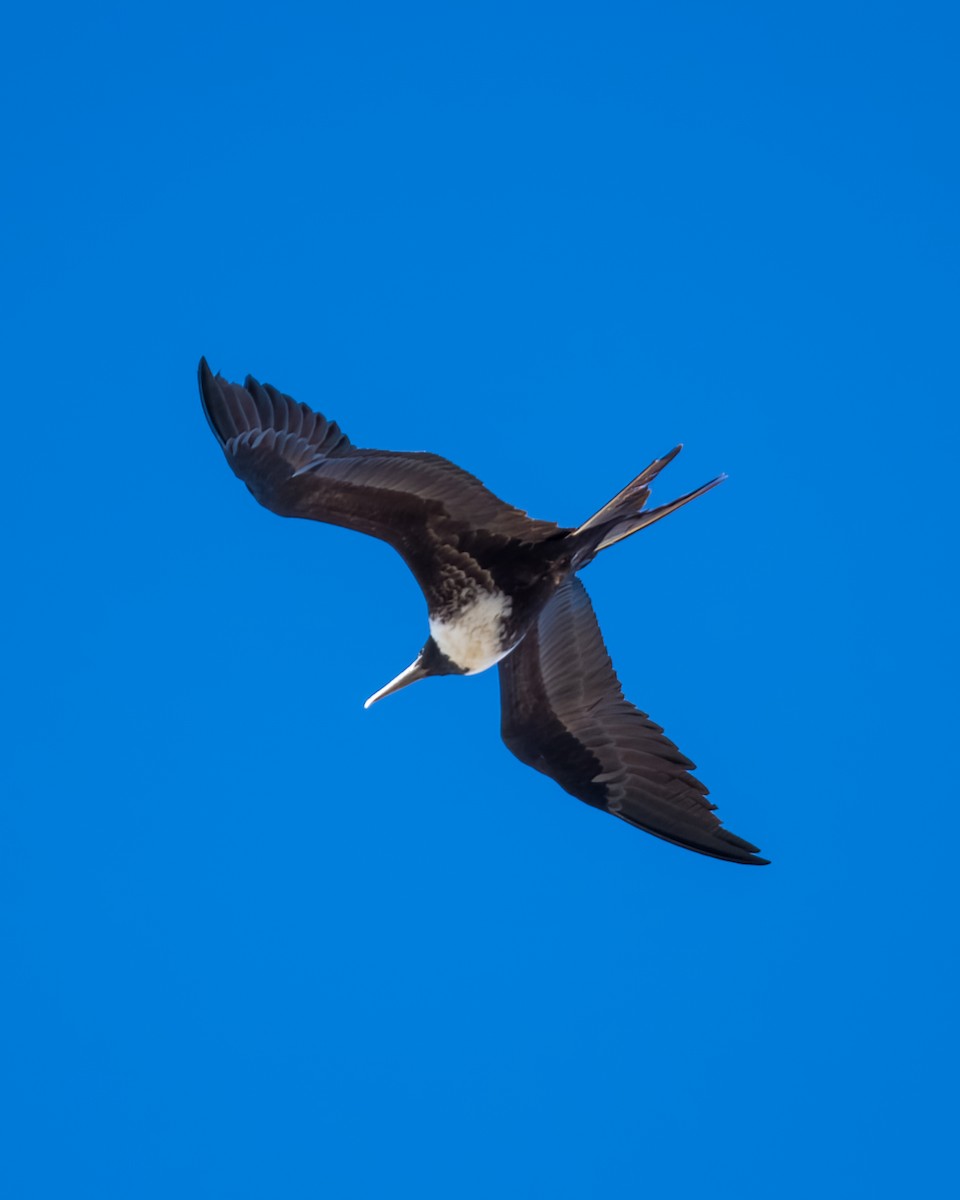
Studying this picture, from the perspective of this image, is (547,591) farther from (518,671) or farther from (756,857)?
(756,857)

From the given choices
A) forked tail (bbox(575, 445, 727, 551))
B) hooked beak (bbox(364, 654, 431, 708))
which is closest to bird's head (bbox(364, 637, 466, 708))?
hooked beak (bbox(364, 654, 431, 708))

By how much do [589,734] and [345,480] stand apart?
5.66 ft

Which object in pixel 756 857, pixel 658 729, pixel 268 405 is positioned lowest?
pixel 756 857

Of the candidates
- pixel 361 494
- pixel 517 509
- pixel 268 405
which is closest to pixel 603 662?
pixel 517 509

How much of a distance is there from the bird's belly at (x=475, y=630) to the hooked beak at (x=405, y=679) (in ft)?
0.60

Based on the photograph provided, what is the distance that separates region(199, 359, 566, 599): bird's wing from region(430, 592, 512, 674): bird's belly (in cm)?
28

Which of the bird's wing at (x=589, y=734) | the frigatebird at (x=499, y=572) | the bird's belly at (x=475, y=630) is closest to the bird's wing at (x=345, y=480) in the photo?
the frigatebird at (x=499, y=572)

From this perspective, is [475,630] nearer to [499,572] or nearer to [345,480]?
[499,572]

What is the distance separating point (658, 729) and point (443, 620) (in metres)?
1.15

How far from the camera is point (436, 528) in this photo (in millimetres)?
7844

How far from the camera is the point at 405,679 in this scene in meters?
8.16

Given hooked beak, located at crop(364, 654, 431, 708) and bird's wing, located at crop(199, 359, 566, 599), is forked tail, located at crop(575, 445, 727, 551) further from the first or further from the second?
hooked beak, located at crop(364, 654, 431, 708)

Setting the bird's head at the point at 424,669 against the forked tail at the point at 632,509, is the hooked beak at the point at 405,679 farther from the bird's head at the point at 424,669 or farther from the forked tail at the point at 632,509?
the forked tail at the point at 632,509

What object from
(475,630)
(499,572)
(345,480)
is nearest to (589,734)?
(475,630)
